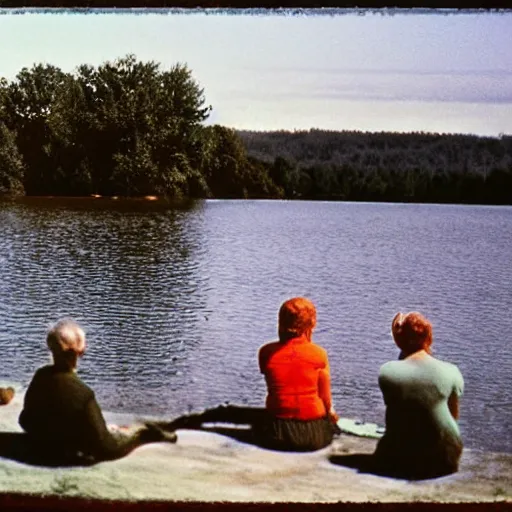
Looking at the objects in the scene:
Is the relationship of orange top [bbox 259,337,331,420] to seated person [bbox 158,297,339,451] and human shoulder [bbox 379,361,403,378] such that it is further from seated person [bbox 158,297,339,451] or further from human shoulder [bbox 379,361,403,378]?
human shoulder [bbox 379,361,403,378]

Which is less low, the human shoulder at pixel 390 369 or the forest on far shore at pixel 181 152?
the forest on far shore at pixel 181 152

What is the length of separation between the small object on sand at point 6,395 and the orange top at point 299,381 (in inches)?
27.2

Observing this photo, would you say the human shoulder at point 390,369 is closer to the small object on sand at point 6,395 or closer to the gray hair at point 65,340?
the gray hair at point 65,340

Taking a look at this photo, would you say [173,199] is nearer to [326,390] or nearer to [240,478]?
[326,390]

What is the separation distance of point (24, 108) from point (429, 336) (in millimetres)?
1292

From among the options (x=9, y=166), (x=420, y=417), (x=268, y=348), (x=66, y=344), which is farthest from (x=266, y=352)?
(x=9, y=166)

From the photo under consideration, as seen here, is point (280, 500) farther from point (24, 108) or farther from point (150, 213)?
point (24, 108)

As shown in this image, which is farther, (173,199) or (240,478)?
(173,199)

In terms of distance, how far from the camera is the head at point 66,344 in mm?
2219

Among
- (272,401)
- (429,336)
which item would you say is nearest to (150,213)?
(272,401)

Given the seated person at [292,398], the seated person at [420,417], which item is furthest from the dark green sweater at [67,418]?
the seated person at [420,417]

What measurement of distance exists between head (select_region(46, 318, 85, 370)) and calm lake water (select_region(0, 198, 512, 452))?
1.1 inches

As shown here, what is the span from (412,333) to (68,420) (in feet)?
3.04

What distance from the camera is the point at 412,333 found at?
2.18 meters
